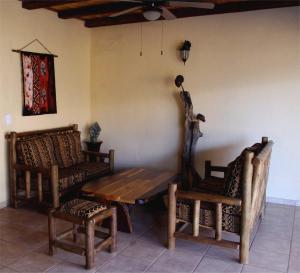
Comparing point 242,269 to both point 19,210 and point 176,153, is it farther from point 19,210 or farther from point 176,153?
point 19,210

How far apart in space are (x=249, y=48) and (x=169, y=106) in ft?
4.38

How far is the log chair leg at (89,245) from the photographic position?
2.63m

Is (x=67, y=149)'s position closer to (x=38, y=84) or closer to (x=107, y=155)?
(x=107, y=155)

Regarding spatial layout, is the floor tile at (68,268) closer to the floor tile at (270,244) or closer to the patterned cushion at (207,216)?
the patterned cushion at (207,216)

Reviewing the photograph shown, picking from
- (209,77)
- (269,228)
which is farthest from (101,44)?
(269,228)

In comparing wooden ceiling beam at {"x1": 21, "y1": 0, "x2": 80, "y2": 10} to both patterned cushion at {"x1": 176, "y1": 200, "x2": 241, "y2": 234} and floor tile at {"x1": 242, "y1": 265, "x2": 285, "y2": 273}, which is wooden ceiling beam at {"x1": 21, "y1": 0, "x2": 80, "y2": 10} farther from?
floor tile at {"x1": 242, "y1": 265, "x2": 285, "y2": 273}

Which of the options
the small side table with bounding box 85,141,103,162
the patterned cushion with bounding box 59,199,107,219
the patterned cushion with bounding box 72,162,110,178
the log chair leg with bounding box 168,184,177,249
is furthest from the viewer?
the small side table with bounding box 85,141,103,162

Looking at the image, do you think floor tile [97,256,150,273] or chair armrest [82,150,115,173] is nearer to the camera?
floor tile [97,256,150,273]

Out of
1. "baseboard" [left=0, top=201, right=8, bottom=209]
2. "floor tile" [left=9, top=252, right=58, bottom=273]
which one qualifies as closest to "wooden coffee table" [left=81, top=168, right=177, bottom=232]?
"floor tile" [left=9, top=252, right=58, bottom=273]

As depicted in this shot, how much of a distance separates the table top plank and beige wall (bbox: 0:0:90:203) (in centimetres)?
138

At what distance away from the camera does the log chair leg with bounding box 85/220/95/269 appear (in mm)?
2627

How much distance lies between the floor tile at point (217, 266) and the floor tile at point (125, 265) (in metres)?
0.45

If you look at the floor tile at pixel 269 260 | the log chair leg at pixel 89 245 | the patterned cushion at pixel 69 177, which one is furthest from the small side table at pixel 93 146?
the floor tile at pixel 269 260

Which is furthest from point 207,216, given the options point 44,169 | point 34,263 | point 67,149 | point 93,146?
point 93,146
